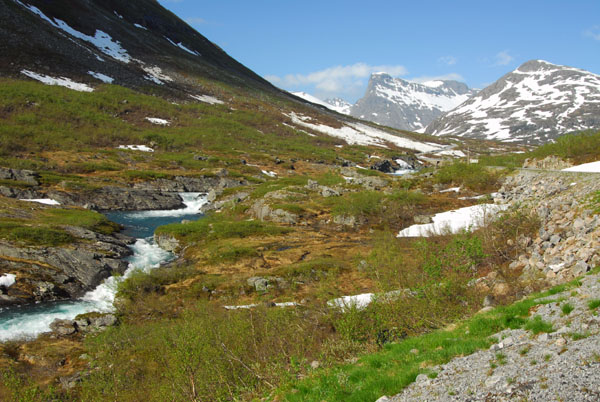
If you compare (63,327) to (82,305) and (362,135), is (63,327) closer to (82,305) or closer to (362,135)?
(82,305)

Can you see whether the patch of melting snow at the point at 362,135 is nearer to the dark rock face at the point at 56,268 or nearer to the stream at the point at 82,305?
the stream at the point at 82,305

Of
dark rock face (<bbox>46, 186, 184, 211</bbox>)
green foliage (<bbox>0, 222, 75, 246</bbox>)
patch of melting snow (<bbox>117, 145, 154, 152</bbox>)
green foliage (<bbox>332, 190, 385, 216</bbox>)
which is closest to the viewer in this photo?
green foliage (<bbox>0, 222, 75, 246</bbox>)

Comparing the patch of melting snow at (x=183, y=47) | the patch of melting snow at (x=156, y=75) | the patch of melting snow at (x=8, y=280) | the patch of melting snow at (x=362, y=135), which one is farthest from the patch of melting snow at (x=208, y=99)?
the patch of melting snow at (x=8, y=280)

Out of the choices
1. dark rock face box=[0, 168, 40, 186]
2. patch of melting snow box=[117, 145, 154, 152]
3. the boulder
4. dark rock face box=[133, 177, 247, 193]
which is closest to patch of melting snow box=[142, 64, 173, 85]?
patch of melting snow box=[117, 145, 154, 152]

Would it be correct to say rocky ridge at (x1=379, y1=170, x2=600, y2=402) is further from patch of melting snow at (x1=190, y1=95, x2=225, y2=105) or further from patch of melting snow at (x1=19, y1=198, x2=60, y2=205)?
patch of melting snow at (x1=190, y1=95, x2=225, y2=105)

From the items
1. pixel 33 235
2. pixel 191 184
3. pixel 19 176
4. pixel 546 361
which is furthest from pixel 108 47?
pixel 546 361

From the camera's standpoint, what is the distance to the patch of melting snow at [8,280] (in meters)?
21.2

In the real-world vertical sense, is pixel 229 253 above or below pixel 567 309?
below

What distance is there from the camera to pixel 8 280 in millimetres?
21484

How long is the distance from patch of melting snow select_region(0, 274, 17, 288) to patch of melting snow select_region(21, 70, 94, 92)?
8578 centimetres

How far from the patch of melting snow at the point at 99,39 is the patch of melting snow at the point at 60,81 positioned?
88.1ft

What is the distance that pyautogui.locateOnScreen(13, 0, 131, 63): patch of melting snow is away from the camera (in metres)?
113

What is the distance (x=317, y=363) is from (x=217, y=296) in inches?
501

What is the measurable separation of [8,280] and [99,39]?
124 m
